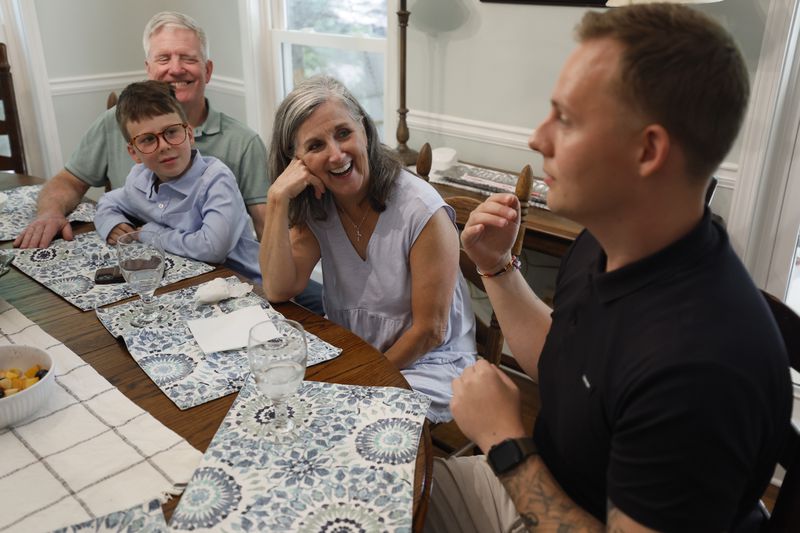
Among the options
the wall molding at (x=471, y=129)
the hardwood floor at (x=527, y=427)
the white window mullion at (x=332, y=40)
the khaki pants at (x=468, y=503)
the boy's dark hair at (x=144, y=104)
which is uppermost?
the white window mullion at (x=332, y=40)

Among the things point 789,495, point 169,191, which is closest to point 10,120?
point 169,191

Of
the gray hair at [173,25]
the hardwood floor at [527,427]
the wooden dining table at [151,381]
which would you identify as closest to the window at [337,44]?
the gray hair at [173,25]

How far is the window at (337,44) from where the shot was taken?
314 centimetres

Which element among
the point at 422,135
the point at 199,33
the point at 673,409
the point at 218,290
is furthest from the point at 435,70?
the point at 673,409

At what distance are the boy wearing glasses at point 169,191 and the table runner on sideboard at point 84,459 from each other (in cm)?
66

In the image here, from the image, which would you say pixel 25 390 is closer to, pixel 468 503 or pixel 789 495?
pixel 468 503

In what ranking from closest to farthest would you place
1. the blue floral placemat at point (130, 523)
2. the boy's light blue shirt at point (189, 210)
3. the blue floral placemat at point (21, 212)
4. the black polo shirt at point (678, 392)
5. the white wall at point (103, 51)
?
the black polo shirt at point (678, 392)
the blue floral placemat at point (130, 523)
the boy's light blue shirt at point (189, 210)
the blue floral placemat at point (21, 212)
the white wall at point (103, 51)

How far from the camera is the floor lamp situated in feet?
8.57

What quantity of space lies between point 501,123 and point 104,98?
2.65 meters

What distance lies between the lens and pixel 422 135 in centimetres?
296

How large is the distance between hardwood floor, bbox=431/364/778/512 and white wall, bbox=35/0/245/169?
2.26 metres

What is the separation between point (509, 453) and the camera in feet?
3.39

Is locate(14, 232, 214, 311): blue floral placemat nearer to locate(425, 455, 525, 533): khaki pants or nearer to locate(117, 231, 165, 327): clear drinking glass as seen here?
locate(117, 231, 165, 327): clear drinking glass

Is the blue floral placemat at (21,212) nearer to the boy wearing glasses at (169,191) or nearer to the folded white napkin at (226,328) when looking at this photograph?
the boy wearing glasses at (169,191)
